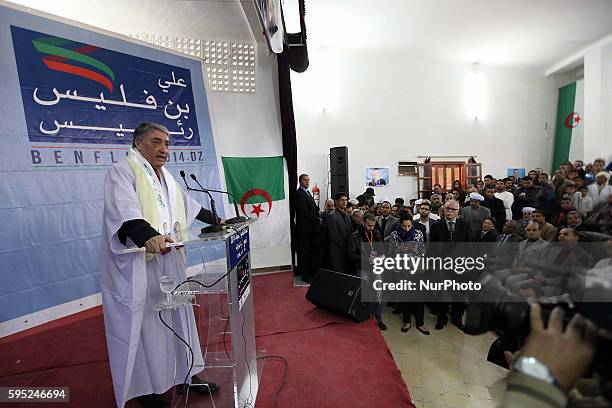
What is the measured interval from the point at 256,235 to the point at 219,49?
2819mm

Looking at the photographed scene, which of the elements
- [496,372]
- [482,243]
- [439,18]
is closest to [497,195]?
[482,243]

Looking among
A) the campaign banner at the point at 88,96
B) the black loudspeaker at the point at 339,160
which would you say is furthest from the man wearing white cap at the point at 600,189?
the black loudspeaker at the point at 339,160

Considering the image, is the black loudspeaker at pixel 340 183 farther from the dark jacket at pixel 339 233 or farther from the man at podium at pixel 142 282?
the man at podium at pixel 142 282

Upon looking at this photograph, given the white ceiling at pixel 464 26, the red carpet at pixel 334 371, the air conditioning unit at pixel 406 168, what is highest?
the white ceiling at pixel 464 26

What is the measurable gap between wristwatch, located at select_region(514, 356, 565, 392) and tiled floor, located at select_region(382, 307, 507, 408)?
152cm

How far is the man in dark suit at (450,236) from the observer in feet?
9.47

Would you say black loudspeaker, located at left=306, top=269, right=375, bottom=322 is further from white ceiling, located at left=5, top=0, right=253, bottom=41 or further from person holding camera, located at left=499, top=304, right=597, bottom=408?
white ceiling, located at left=5, top=0, right=253, bottom=41

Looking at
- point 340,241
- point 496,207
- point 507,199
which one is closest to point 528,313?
point 340,241

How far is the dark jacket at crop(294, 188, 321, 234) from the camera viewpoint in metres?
4.28

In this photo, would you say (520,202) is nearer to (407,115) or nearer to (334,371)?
(334,371)

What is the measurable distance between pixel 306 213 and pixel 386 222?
1156mm

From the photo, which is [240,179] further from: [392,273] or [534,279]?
[534,279]

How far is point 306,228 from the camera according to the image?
14.2 feet

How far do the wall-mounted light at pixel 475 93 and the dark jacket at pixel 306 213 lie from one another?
5508mm
